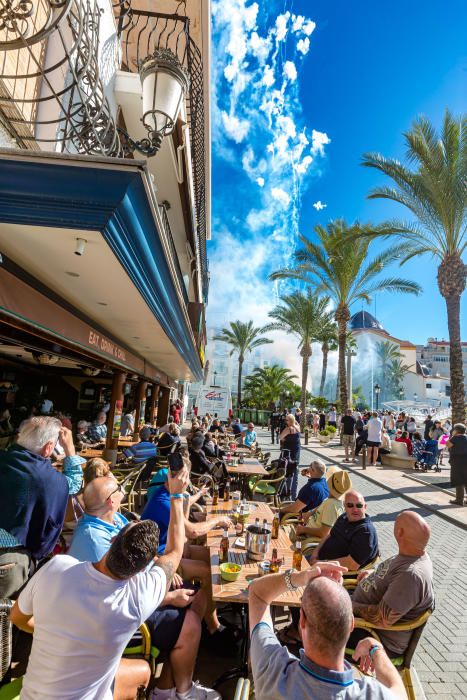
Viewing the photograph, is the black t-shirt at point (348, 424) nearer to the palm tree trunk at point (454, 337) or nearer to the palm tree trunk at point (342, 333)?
the palm tree trunk at point (454, 337)

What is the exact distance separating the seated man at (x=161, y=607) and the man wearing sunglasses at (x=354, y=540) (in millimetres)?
1403

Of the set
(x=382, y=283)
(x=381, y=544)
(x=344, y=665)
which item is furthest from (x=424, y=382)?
(x=344, y=665)

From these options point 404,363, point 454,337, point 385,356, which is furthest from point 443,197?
point 404,363

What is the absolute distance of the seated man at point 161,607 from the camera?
96.7 inches

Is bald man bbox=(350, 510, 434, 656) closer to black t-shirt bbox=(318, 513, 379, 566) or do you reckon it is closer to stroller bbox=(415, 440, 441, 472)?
black t-shirt bbox=(318, 513, 379, 566)

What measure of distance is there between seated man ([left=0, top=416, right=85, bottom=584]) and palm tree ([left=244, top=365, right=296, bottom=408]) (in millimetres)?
36138

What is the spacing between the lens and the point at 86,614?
1.64 m

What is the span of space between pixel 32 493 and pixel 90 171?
2.18m

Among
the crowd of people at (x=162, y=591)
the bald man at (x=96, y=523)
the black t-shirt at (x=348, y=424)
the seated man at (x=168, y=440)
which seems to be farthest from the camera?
the black t-shirt at (x=348, y=424)

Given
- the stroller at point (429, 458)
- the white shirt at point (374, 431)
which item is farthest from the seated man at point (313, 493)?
the stroller at point (429, 458)

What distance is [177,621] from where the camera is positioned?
260cm

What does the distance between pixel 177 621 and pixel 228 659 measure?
94 centimetres

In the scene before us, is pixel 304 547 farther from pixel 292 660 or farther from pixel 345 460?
pixel 345 460

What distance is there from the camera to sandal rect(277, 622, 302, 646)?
2971 millimetres
